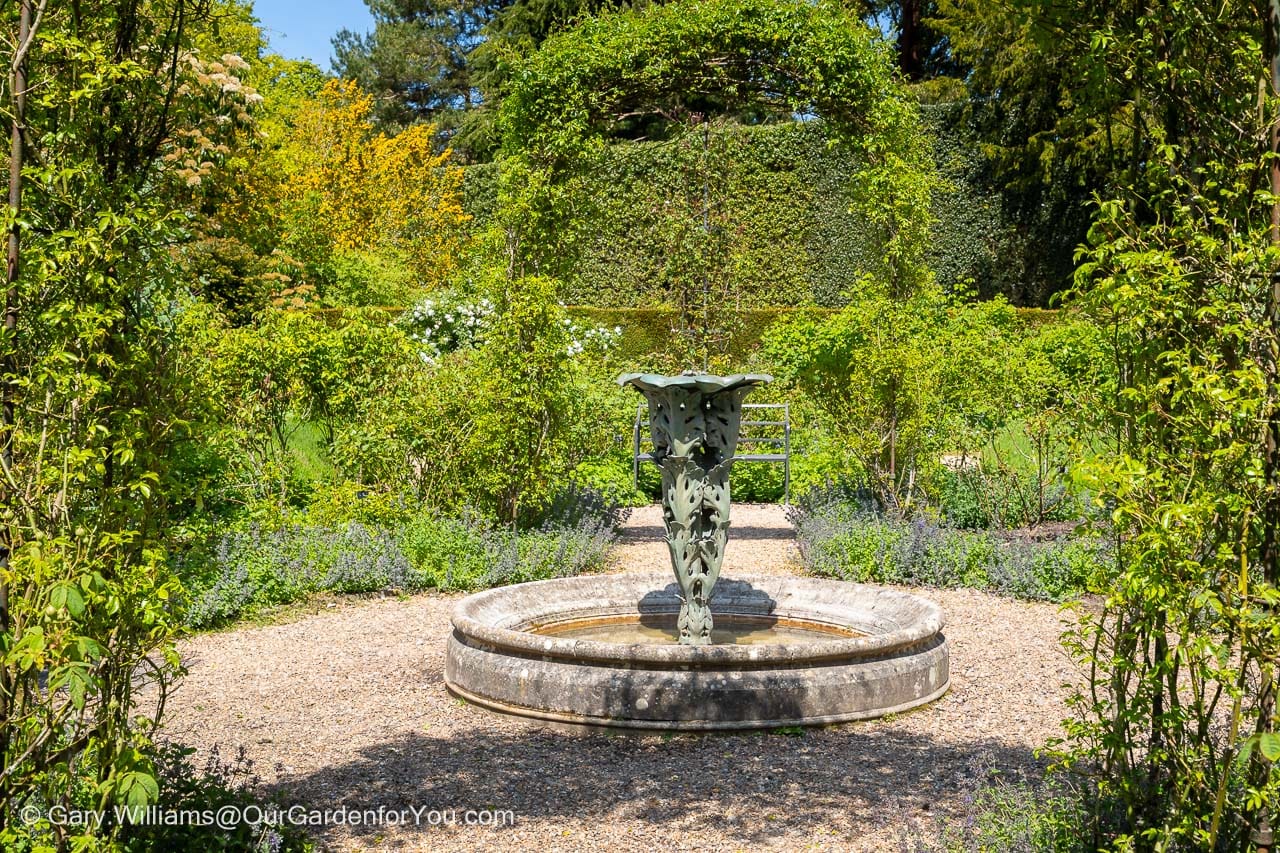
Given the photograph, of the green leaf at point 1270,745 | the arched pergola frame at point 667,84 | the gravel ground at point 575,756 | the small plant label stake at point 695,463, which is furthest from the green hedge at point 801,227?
the green leaf at point 1270,745

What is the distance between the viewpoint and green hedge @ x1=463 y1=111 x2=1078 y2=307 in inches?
705

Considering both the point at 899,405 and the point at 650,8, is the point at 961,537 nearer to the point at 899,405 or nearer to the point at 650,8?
the point at 899,405

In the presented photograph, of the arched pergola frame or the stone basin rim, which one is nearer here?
the stone basin rim

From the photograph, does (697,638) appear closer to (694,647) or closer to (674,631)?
(674,631)

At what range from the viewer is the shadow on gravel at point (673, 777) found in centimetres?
362

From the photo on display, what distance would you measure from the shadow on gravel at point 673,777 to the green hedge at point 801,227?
1331 cm

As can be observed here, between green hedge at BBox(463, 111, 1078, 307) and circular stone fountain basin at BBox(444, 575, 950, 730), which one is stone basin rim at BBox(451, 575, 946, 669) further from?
green hedge at BBox(463, 111, 1078, 307)

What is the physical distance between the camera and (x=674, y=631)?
604 cm

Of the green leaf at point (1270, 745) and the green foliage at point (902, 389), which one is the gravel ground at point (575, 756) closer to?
the green leaf at point (1270, 745)

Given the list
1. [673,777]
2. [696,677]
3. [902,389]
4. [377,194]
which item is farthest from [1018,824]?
[377,194]

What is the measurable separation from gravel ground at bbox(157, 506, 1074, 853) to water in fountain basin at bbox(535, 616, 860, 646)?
66cm

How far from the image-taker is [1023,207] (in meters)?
18.9

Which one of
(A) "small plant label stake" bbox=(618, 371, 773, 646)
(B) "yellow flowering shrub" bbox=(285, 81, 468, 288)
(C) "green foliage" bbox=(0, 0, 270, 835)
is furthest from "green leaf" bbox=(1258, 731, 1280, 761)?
(B) "yellow flowering shrub" bbox=(285, 81, 468, 288)

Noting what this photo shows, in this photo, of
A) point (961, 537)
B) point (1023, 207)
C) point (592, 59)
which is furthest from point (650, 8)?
point (1023, 207)
